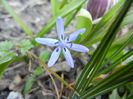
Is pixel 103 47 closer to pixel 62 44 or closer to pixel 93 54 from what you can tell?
pixel 93 54

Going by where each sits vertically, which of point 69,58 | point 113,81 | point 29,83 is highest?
point 29,83

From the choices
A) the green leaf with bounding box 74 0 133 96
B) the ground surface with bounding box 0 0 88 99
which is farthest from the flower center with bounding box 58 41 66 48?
the ground surface with bounding box 0 0 88 99

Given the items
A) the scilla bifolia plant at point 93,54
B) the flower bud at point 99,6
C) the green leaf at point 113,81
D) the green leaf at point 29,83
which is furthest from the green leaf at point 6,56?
the flower bud at point 99,6

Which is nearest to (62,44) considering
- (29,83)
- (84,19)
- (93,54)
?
(93,54)

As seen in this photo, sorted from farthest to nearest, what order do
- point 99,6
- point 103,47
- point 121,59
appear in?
point 99,6
point 121,59
point 103,47

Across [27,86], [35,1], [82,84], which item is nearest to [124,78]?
[82,84]

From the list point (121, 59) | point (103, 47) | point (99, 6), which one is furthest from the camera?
point (99, 6)

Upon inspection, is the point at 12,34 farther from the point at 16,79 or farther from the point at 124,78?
the point at 124,78

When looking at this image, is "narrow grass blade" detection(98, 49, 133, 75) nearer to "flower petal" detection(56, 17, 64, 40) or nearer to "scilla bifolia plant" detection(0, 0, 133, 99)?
"scilla bifolia plant" detection(0, 0, 133, 99)

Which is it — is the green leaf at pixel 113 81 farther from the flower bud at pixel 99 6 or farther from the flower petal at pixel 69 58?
the flower bud at pixel 99 6
